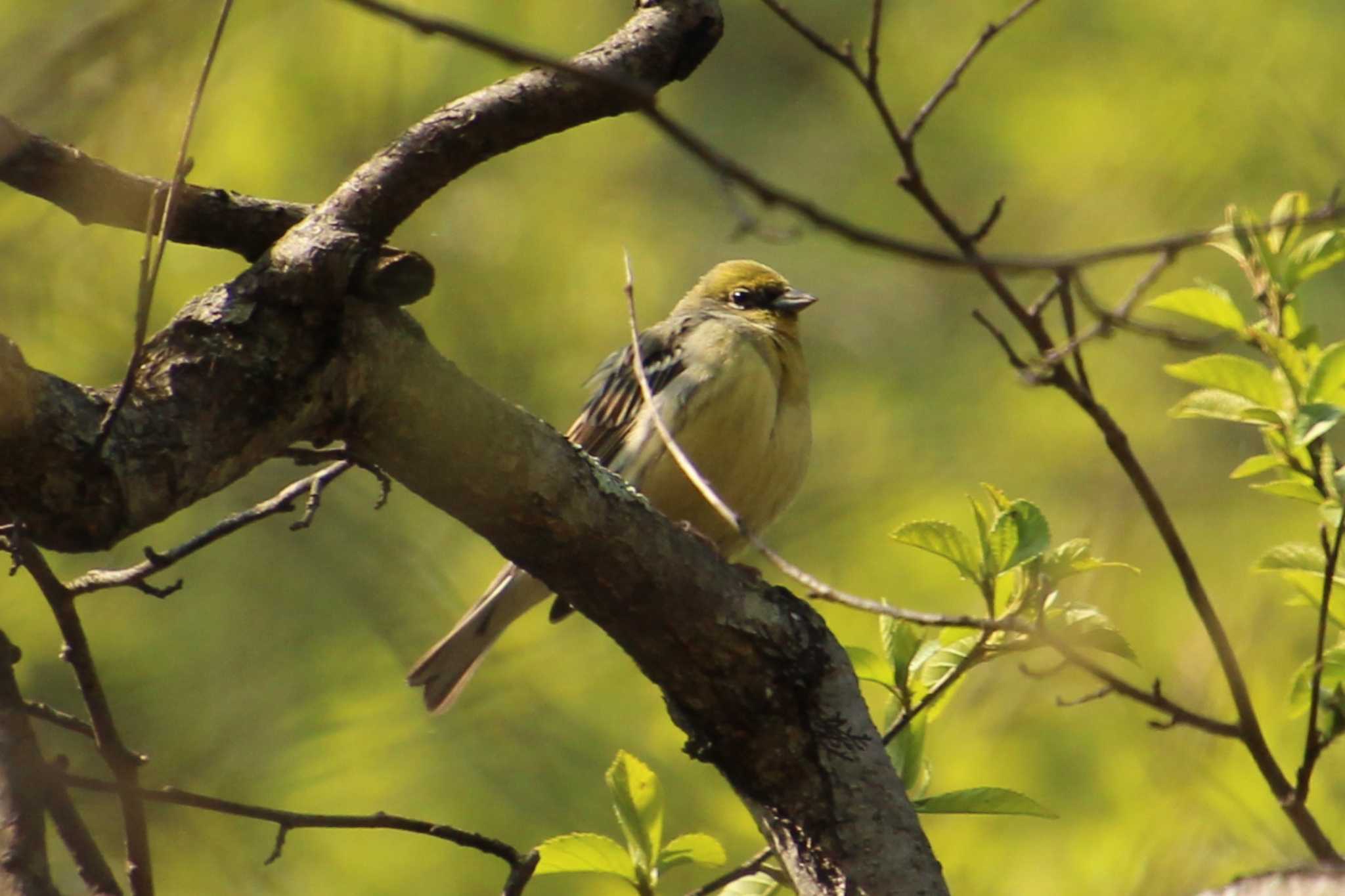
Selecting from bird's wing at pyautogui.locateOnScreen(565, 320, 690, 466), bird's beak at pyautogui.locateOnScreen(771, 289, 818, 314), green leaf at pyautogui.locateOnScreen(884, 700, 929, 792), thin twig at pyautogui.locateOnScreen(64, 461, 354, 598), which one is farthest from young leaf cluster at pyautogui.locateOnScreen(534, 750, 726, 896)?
bird's beak at pyautogui.locateOnScreen(771, 289, 818, 314)

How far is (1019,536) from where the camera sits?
9.07 feet

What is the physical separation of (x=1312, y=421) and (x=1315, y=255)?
0.37 metres

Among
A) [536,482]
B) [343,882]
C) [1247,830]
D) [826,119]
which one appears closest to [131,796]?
[536,482]

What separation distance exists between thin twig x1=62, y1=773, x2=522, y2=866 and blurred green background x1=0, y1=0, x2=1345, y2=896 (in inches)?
32.9

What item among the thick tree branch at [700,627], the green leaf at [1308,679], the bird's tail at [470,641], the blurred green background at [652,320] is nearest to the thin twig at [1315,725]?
the green leaf at [1308,679]

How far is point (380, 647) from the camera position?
5.65 meters

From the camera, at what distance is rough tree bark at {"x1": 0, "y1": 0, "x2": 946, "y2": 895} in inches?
86.6

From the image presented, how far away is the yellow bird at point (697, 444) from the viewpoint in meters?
4.73

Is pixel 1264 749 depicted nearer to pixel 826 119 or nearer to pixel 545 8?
pixel 545 8

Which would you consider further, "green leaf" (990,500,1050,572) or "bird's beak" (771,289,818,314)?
"bird's beak" (771,289,818,314)

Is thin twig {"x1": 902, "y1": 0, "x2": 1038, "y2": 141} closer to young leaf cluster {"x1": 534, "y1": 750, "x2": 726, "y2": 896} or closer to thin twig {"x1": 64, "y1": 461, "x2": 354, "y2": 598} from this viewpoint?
thin twig {"x1": 64, "y1": 461, "x2": 354, "y2": 598}

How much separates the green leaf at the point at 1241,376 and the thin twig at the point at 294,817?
4.60 ft

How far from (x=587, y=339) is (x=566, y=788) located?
3022mm

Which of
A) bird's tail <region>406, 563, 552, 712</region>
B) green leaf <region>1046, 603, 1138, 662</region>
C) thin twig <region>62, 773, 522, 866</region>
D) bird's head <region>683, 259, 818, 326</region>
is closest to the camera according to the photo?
thin twig <region>62, 773, 522, 866</region>
